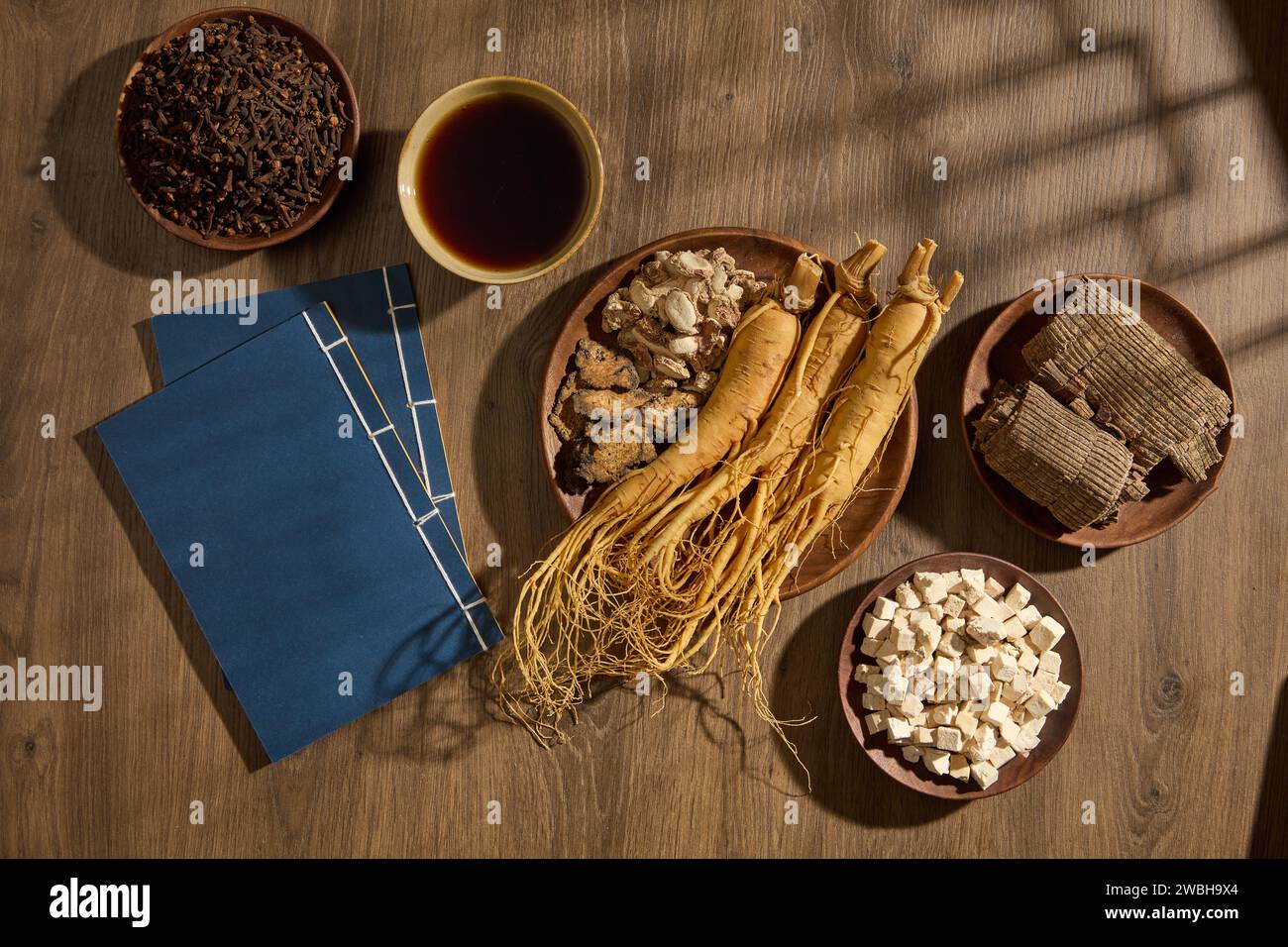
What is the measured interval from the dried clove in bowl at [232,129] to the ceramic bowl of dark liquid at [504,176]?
19 cm

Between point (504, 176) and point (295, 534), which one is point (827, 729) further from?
point (504, 176)

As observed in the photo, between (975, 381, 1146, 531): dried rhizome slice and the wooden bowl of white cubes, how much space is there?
6.4 inches

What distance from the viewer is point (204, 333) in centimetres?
157

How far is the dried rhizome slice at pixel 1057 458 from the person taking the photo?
1.42 meters

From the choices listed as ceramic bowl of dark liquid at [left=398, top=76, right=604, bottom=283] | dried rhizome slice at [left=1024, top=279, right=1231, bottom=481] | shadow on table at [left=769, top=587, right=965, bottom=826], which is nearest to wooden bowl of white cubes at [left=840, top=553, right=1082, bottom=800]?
shadow on table at [left=769, top=587, right=965, bottom=826]

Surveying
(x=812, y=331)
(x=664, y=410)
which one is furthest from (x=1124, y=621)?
→ (x=664, y=410)

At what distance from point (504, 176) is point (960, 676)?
121 cm

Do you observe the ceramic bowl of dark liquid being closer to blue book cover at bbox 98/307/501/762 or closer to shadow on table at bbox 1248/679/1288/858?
blue book cover at bbox 98/307/501/762

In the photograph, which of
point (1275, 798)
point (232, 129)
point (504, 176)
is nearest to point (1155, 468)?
point (1275, 798)

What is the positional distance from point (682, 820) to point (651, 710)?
222mm

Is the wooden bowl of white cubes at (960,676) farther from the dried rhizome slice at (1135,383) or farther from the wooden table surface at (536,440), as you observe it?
the dried rhizome slice at (1135,383)

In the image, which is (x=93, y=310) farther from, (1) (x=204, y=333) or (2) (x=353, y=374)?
(2) (x=353, y=374)

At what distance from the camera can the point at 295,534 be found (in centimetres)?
156

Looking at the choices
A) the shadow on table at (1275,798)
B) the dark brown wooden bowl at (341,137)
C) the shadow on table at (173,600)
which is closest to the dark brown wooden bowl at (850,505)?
the dark brown wooden bowl at (341,137)
